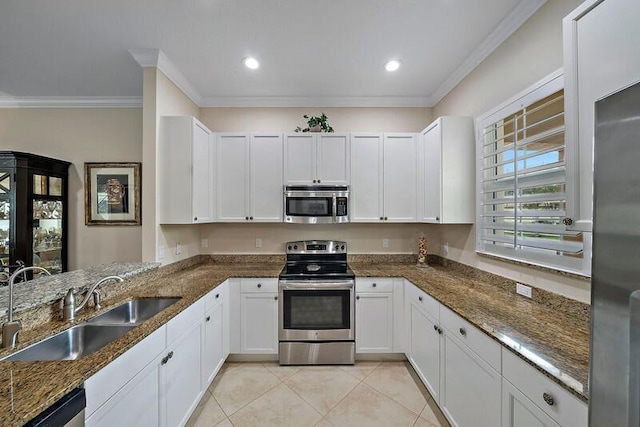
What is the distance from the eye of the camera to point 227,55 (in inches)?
93.4

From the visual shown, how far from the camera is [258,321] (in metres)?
2.63

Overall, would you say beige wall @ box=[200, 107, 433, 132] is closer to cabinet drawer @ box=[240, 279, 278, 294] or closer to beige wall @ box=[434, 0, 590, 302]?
beige wall @ box=[434, 0, 590, 302]

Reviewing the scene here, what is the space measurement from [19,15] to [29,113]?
2.17m

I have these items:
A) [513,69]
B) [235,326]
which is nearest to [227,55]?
[513,69]

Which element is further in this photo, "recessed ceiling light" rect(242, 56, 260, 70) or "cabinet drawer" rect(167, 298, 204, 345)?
"recessed ceiling light" rect(242, 56, 260, 70)

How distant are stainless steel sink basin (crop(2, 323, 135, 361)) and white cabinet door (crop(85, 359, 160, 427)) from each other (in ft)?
1.27

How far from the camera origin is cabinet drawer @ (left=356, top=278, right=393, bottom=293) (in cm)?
265

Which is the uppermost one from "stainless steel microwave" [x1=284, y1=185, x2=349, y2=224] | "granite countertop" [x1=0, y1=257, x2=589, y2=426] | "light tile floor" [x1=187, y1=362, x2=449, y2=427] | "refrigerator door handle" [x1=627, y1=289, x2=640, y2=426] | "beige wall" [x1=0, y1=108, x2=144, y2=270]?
"beige wall" [x1=0, y1=108, x2=144, y2=270]

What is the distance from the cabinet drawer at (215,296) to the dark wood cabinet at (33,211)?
2212mm

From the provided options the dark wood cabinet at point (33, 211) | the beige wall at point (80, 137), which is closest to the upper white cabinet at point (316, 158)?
the beige wall at point (80, 137)

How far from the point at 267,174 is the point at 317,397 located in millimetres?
2212

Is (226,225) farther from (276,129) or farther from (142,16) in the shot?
(142,16)

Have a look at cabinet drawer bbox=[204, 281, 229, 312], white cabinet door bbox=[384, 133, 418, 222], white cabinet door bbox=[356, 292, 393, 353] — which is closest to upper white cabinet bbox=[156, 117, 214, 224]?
cabinet drawer bbox=[204, 281, 229, 312]

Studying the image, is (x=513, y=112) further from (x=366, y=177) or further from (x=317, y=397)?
(x=317, y=397)
